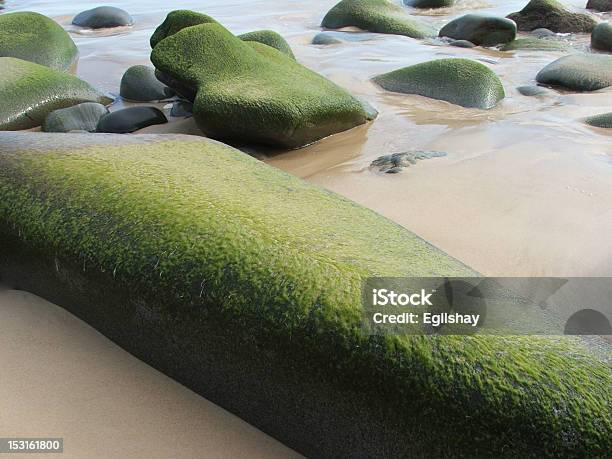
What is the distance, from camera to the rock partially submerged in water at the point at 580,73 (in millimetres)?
4812

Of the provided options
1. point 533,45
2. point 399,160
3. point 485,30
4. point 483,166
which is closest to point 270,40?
point 399,160

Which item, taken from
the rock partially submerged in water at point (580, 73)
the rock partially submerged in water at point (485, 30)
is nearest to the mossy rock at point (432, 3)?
the rock partially submerged in water at point (485, 30)

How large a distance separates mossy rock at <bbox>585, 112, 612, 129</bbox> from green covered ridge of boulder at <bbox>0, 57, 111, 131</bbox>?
3.30 metres

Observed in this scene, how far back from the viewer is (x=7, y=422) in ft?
5.17

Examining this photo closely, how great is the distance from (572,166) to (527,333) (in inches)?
72.0

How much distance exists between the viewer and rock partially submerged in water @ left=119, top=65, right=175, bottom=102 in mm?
4609

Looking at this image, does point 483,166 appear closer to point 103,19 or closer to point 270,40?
point 270,40

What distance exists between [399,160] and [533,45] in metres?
4.21

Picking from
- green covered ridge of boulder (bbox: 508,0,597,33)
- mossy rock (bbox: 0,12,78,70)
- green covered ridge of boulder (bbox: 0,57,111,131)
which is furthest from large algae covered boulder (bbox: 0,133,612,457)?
green covered ridge of boulder (bbox: 508,0,597,33)

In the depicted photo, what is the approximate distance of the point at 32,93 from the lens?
4180mm

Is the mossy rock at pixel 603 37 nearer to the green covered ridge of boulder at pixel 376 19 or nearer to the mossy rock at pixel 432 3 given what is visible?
the green covered ridge of boulder at pixel 376 19

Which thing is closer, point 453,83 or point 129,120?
point 129,120

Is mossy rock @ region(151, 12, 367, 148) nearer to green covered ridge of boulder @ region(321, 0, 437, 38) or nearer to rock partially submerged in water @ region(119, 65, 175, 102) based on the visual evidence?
rock partially submerged in water @ region(119, 65, 175, 102)

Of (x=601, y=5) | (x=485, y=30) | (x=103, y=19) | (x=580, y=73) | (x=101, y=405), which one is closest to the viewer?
(x=101, y=405)
